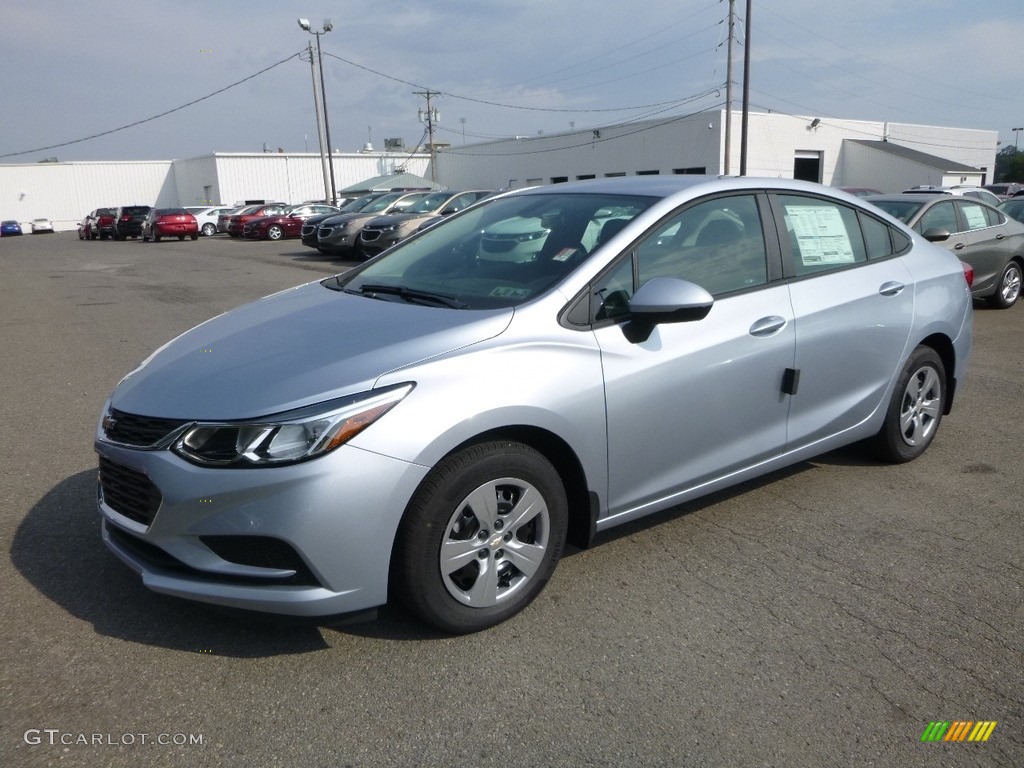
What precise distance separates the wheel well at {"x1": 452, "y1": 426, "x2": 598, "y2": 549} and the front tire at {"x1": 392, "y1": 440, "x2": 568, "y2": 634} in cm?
4

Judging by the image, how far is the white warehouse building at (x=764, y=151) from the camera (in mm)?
42969

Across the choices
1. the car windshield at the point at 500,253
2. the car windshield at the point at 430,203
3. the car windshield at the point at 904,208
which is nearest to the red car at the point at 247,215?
the car windshield at the point at 430,203

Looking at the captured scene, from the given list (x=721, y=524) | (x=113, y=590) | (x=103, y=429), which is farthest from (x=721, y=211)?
(x=113, y=590)

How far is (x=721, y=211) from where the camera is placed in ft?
13.1

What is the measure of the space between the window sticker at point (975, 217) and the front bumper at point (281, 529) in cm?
1033

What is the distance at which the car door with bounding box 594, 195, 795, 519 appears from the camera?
3.42 metres

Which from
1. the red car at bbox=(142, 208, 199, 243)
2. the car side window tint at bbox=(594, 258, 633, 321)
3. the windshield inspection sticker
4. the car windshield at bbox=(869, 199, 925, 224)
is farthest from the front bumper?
the red car at bbox=(142, 208, 199, 243)

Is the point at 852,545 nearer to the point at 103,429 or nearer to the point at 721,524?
the point at 721,524


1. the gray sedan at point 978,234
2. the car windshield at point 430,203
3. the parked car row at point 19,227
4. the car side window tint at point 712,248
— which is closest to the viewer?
the car side window tint at point 712,248

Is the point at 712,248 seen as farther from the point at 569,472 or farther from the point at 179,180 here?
the point at 179,180

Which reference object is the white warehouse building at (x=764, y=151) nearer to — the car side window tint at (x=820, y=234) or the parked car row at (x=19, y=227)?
the parked car row at (x=19, y=227)

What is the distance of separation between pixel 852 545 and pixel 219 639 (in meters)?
2.77

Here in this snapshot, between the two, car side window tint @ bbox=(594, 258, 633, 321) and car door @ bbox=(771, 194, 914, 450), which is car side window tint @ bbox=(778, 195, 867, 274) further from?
car side window tint @ bbox=(594, 258, 633, 321)

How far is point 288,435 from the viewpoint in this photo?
9.05 feet
